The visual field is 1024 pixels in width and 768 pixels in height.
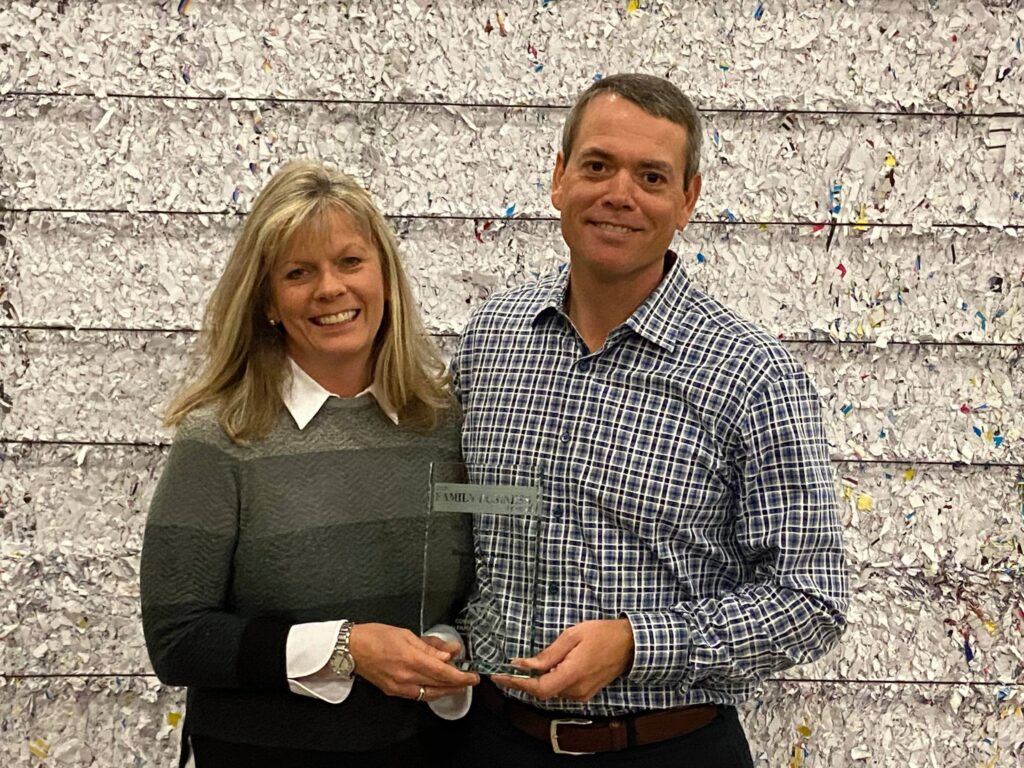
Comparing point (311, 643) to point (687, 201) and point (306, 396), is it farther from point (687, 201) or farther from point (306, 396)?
point (687, 201)

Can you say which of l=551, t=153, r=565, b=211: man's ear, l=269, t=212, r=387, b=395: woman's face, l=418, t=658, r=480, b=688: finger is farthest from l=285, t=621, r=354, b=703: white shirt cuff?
l=551, t=153, r=565, b=211: man's ear

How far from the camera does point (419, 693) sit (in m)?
1.29

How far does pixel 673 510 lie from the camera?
4.46 ft

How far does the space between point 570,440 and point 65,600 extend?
1.07 meters

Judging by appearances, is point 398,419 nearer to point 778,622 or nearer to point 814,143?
point 778,622

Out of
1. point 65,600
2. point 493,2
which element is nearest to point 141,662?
point 65,600

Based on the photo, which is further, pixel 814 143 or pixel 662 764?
pixel 814 143

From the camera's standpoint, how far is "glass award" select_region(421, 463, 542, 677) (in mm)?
1299

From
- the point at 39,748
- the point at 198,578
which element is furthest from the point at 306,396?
the point at 39,748

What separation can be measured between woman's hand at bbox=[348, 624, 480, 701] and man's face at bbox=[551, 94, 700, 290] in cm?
51

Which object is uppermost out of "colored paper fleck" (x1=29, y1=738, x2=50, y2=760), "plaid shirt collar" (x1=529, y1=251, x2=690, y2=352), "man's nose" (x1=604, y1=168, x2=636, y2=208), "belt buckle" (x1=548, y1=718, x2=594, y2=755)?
"man's nose" (x1=604, y1=168, x2=636, y2=208)

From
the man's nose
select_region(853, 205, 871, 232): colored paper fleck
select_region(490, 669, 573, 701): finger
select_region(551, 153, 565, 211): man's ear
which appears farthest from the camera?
select_region(853, 205, 871, 232): colored paper fleck

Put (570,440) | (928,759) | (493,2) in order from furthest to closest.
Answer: (928,759) < (493,2) < (570,440)

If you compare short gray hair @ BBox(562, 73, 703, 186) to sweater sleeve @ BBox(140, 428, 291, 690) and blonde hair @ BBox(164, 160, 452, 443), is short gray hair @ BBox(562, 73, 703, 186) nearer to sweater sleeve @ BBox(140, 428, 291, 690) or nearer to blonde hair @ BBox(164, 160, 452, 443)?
blonde hair @ BBox(164, 160, 452, 443)
